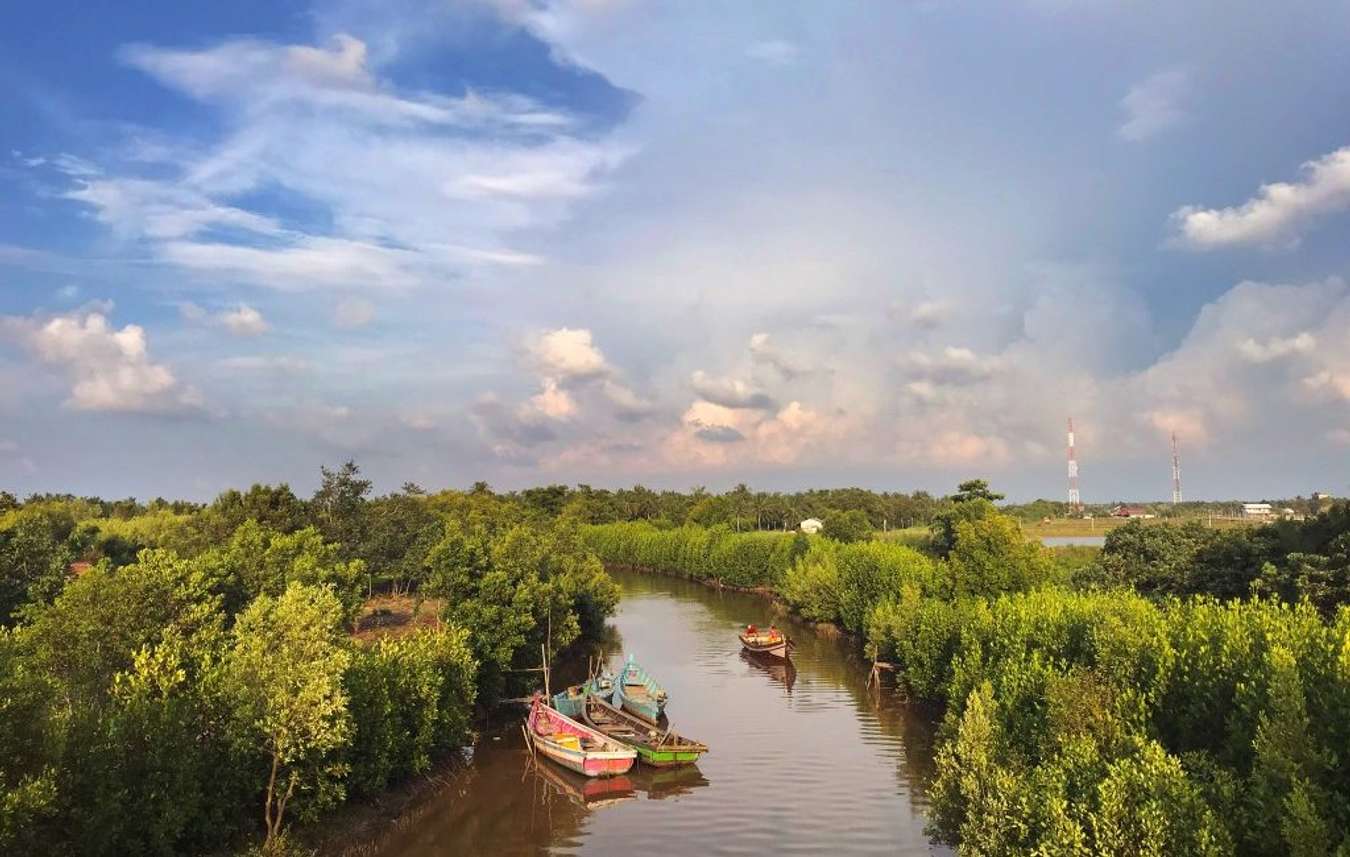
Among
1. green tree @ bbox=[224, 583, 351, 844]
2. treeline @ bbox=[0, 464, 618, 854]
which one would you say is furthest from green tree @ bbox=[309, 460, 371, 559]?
green tree @ bbox=[224, 583, 351, 844]

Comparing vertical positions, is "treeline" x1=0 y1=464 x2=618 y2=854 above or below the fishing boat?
above

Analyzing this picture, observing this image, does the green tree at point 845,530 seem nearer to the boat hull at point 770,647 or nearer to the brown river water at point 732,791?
the boat hull at point 770,647

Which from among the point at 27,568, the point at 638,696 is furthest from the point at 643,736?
the point at 27,568

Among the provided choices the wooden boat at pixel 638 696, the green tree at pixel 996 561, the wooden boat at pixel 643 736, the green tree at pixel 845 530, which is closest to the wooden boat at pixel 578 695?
the wooden boat at pixel 643 736

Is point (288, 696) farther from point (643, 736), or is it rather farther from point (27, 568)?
point (27, 568)

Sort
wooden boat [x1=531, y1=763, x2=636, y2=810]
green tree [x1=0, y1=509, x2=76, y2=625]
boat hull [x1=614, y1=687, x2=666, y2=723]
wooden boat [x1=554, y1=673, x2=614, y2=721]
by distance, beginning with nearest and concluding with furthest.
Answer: wooden boat [x1=531, y1=763, x2=636, y2=810] → green tree [x1=0, y1=509, x2=76, y2=625] → wooden boat [x1=554, y1=673, x2=614, y2=721] → boat hull [x1=614, y1=687, x2=666, y2=723]

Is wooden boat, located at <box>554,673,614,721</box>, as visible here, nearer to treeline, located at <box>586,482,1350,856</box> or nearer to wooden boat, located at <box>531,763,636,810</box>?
wooden boat, located at <box>531,763,636,810</box>

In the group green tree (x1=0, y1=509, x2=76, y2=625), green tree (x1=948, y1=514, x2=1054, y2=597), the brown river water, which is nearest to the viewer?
the brown river water
